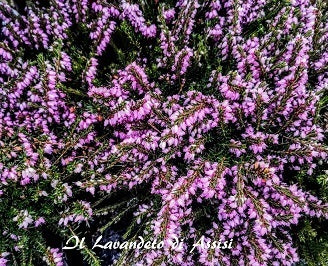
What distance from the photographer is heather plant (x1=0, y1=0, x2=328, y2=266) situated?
2.64m

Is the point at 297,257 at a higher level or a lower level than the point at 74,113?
lower

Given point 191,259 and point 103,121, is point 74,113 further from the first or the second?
point 191,259

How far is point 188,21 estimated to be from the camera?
3061 mm

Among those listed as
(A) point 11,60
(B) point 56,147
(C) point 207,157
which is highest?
(A) point 11,60

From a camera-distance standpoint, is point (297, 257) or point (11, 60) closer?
point (297, 257)

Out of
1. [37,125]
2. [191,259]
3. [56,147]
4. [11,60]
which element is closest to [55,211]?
[56,147]

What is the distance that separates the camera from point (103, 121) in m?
3.16

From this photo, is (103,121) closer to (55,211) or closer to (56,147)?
(56,147)

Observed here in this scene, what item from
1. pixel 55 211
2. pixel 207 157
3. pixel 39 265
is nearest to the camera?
pixel 207 157

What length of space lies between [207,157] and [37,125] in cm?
159

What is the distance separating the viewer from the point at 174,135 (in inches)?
100

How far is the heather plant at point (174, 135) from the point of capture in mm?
2645

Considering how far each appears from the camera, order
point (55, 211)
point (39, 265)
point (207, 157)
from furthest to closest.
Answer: point (39, 265), point (55, 211), point (207, 157)

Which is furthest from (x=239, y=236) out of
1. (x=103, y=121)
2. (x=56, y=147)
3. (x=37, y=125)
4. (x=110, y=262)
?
(x=37, y=125)
